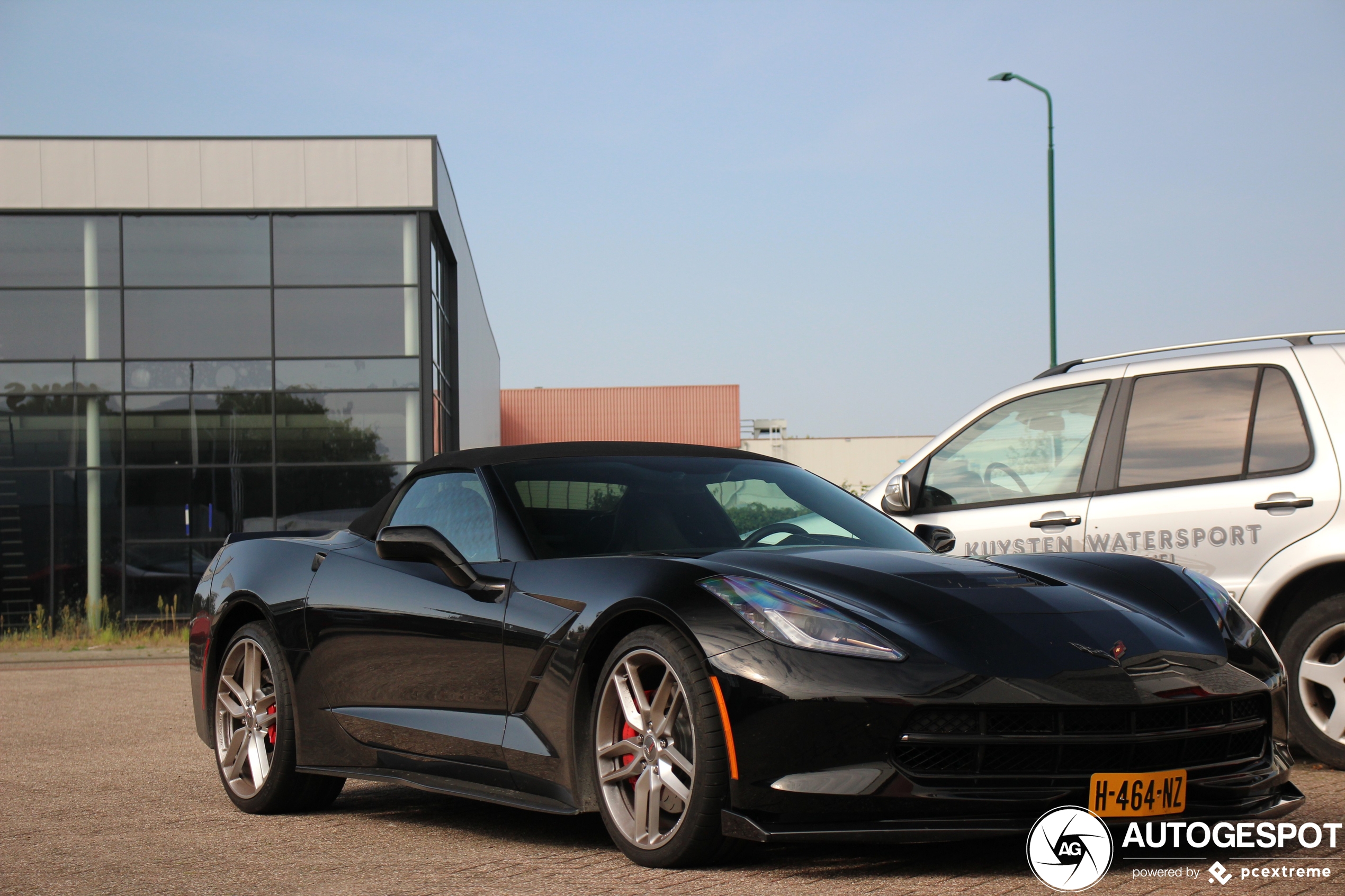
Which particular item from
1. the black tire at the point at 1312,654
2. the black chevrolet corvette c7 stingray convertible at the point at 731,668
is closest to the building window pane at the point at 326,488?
the black chevrolet corvette c7 stingray convertible at the point at 731,668

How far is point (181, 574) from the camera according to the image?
2403 centimetres

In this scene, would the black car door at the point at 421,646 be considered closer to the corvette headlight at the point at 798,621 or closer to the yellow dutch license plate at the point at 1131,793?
the corvette headlight at the point at 798,621

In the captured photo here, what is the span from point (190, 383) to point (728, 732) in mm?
22217

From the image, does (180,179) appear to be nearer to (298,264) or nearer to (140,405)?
(298,264)

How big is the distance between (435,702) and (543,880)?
1101 millimetres

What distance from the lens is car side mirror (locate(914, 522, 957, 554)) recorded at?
555 centimetres

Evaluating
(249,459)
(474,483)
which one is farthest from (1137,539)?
(249,459)

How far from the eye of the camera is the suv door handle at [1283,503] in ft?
20.6

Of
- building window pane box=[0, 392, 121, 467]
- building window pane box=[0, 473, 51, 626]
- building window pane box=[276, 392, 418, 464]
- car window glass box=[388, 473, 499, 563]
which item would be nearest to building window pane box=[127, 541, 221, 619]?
building window pane box=[0, 473, 51, 626]

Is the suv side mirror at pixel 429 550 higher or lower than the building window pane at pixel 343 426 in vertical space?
lower

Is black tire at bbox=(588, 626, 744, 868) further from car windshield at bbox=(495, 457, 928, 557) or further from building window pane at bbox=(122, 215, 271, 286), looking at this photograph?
building window pane at bbox=(122, 215, 271, 286)

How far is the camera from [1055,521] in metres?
7.03

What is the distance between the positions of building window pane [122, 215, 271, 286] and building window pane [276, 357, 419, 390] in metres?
1.68

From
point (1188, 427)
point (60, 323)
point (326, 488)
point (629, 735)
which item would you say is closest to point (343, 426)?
point (326, 488)
